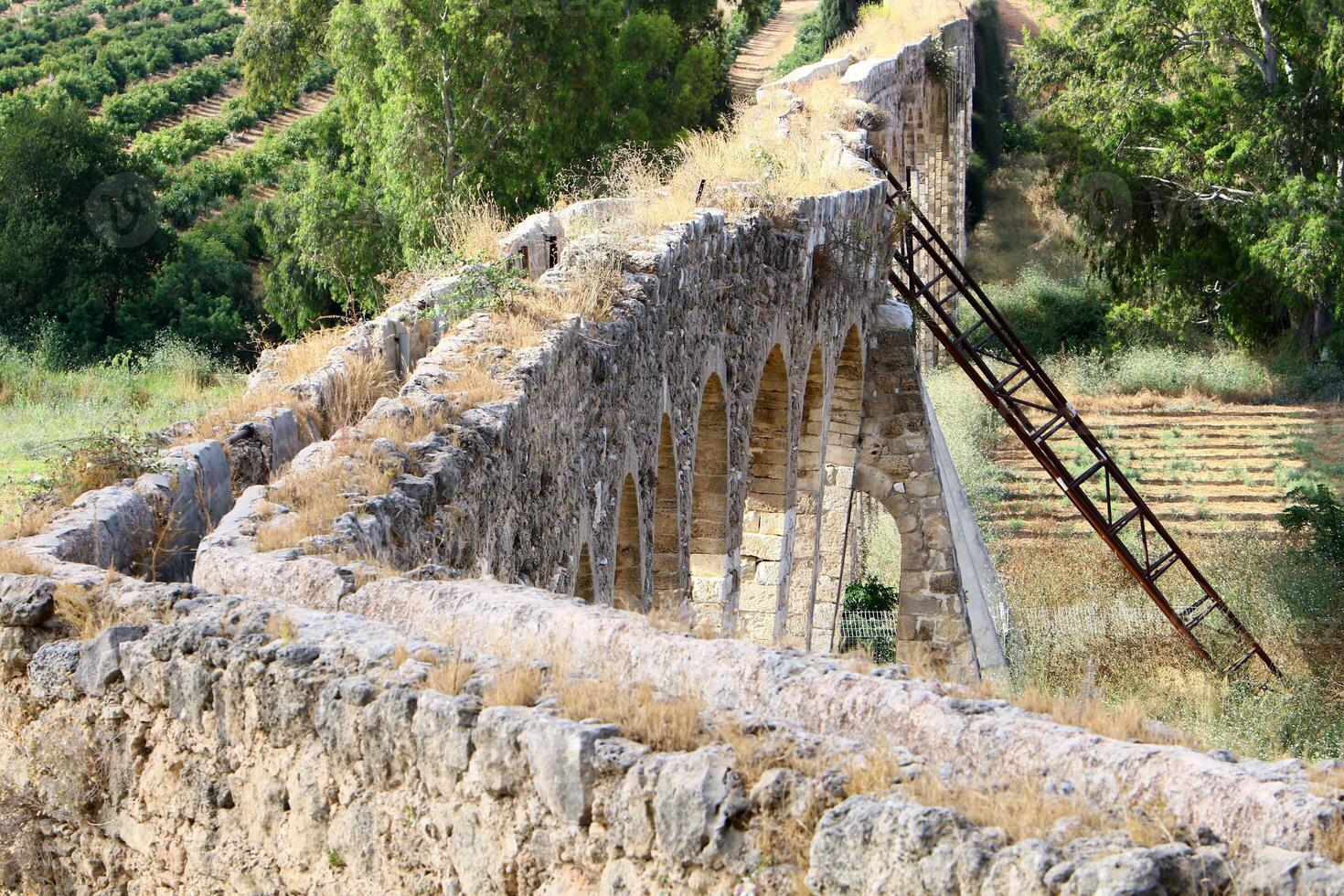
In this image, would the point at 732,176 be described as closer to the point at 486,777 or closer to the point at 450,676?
the point at 450,676

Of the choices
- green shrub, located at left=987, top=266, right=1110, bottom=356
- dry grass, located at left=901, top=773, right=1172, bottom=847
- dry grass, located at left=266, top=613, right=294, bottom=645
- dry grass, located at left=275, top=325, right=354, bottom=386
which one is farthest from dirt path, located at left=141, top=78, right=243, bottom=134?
dry grass, located at left=901, top=773, right=1172, bottom=847

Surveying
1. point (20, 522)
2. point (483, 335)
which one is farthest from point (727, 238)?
point (20, 522)

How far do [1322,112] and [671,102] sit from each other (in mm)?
10477

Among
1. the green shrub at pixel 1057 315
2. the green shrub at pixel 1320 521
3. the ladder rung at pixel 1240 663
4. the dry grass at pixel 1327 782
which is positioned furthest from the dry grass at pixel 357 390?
the green shrub at pixel 1057 315

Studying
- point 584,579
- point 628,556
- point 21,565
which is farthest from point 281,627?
point 628,556

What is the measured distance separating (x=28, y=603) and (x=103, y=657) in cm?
28

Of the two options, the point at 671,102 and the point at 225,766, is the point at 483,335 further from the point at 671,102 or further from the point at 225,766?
the point at 671,102

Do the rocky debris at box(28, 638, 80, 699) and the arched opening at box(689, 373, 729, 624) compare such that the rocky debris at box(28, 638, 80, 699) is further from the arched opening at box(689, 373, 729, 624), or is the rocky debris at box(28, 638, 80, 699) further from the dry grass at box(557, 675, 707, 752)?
the arched opening at box(689, 373, 729, 624)

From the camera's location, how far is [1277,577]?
17250 millimetres

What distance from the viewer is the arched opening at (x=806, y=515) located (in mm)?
13578

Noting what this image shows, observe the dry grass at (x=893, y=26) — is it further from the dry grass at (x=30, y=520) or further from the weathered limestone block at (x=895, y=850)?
the weathered limestone block at (x=895, y=850)

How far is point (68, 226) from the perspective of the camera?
82.8 ft

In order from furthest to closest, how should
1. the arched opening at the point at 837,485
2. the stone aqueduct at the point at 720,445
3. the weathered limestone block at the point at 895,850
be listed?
the arched opening at the point at 837,485 < the stone aqueduct at the point at 720,445 < the weathered limestone block at the point at 895,850

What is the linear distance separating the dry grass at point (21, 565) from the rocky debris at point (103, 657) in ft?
1.10
